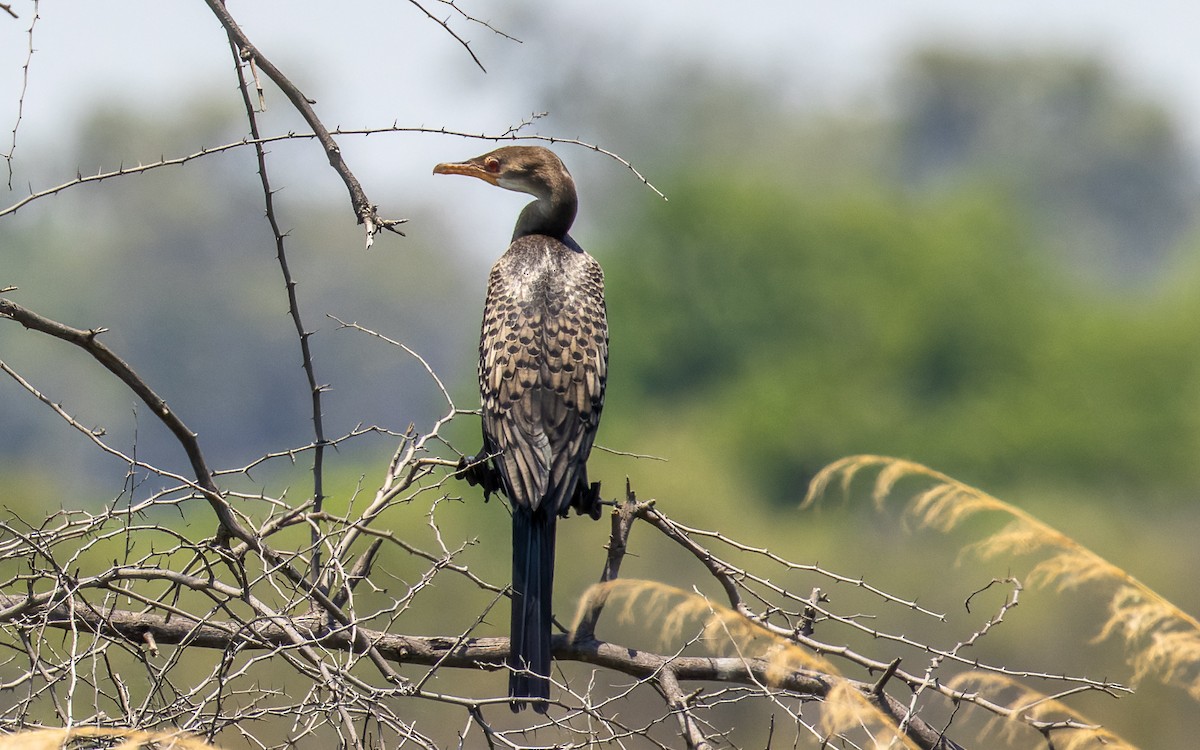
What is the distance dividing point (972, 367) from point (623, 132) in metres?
24.5

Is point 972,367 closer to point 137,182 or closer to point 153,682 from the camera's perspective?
point 153,682

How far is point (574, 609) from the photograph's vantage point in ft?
13.1

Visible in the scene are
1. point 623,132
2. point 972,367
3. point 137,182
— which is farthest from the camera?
point 137,182

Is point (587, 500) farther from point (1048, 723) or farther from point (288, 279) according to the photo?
point (1048, 723)

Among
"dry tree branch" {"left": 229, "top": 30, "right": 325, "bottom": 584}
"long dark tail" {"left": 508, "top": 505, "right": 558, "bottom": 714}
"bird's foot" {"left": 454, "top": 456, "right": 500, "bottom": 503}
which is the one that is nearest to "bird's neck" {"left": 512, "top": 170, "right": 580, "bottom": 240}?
"bird's foot" {"left": 454, "top": 456, "right": 500, "bottom": 503}

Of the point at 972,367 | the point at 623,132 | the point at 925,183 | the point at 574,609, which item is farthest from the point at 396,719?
the point at 925,183

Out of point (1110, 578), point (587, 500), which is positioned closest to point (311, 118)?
point (587, 500)

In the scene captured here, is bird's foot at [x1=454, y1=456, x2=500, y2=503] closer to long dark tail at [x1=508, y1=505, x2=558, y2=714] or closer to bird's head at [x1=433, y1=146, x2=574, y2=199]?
long dark tail at [x1=508, y1=505, x2=558, y2=714]

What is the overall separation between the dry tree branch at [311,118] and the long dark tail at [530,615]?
1.06 m

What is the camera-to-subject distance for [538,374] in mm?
4844

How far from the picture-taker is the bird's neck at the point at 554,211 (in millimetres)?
5332

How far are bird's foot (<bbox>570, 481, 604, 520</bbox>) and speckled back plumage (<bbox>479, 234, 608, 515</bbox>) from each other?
30 millimetres

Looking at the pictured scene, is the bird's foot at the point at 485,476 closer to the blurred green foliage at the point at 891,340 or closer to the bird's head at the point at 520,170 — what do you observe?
the bird's head at the point at 520,170

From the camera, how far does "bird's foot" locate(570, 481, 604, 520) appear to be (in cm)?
466
